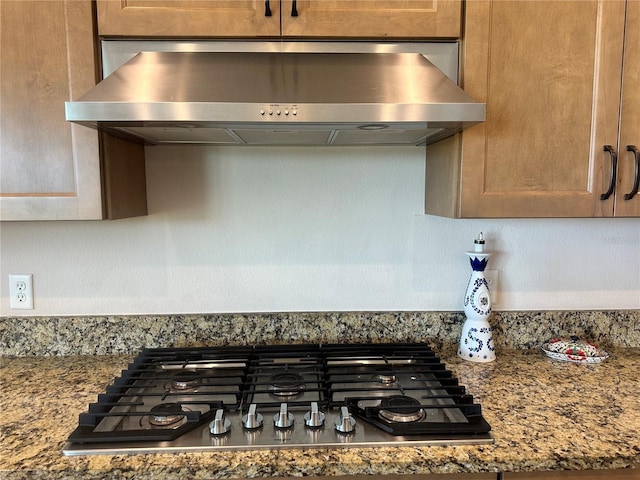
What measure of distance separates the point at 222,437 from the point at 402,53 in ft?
3.24

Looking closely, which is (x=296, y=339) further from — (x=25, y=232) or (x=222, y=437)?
(x=25, y=232)

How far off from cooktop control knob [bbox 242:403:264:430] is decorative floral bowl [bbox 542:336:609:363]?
0.95 m

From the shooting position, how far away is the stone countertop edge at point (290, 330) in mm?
1377

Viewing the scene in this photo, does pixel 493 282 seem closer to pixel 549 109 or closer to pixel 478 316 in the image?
pixel 478 316

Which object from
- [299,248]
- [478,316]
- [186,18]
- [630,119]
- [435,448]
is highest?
[186,18]

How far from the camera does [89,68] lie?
1043 millimetres

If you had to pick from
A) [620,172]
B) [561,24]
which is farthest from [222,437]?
[561,24]

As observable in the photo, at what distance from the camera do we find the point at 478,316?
133 cm

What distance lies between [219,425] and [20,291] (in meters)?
0.92

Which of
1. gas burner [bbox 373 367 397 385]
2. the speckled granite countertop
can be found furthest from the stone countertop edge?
gas burner [bbox 373 367 397 385]

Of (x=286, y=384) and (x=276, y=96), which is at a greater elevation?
(x=276, y=96)

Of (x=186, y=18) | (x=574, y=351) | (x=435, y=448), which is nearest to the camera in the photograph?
(x=435, y=448)

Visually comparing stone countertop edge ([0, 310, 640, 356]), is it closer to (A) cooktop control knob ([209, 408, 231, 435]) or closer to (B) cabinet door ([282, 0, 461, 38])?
(A) cooktop control knob ([209, 408, 231, 435])

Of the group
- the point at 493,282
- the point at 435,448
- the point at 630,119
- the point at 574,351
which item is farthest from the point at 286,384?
the point at 630,119
